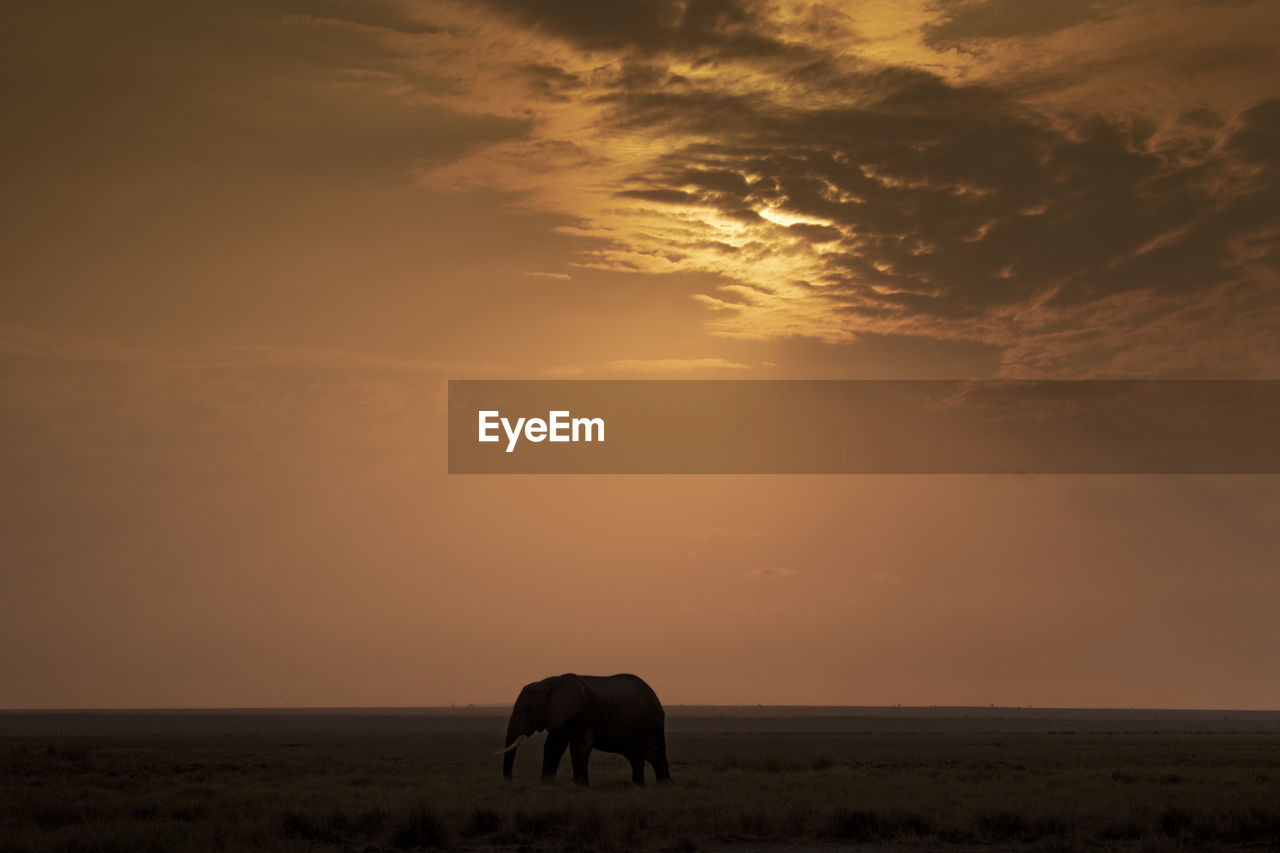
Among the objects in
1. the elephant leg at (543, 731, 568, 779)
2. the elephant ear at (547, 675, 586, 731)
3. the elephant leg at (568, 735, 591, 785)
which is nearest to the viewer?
the elephant leg at (568, 735, 591, 785)

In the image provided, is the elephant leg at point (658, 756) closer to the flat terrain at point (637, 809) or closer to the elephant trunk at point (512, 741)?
the flat terrain at point (637, 809)

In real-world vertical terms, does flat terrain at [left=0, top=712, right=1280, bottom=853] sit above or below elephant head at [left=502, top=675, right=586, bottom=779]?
below

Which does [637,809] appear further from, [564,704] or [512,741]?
[512,741]

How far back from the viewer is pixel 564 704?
32.7 m

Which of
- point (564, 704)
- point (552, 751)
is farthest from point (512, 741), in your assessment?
point (564, 704)

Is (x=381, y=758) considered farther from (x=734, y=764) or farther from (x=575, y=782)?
(x=575, y=782)

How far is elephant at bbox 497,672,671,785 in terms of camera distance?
32688 mm

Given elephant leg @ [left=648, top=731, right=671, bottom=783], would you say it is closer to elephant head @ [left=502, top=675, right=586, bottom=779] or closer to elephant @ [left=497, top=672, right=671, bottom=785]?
elephant @ [left=497, top=672, right=671, bottom=785]

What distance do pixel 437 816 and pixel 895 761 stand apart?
2700 cm

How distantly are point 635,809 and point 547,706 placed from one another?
Result: 8366mm

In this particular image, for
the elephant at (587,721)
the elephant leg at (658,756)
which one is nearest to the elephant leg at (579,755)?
the elephant at (587,721)

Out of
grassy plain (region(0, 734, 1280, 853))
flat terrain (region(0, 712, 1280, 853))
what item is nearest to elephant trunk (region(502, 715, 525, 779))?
grassy plain (region(0, 734, 1280, 853))

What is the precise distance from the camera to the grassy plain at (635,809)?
2255 cm

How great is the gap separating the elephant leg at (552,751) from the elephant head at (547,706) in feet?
1.15
